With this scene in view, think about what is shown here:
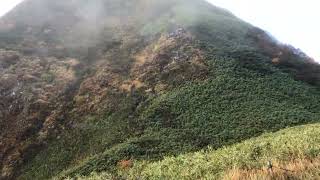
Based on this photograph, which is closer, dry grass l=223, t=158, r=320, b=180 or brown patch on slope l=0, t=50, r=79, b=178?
dry grass l=223, t=158, r=320, b=180

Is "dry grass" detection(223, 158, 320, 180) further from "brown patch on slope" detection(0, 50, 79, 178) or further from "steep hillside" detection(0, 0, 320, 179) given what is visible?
"brown patch on slope" detection(0, 50, 79, 178)

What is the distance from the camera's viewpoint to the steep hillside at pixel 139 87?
4422cm

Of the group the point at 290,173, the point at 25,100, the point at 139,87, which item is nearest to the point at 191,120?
the point at 139,87

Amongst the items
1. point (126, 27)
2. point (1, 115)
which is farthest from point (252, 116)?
point (126, 27)

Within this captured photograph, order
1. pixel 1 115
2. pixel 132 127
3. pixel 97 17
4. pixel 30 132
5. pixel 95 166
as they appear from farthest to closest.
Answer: pixel 97 17, pixel 1 115, pixel 30 132, pixel 132 127, pixel 95 166

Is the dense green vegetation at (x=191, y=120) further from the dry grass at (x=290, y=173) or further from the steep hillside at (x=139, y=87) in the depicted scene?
the dry grass at (x=290, y=173)

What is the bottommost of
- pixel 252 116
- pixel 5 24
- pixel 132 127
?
pixel 5 24

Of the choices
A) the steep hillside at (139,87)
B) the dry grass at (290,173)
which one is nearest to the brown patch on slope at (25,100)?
the steep hillside at (139,87)

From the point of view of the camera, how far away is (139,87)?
5475 centimetres

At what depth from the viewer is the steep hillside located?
44219 mm

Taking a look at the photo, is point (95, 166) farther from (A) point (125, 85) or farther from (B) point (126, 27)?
(B) point (126, 27)

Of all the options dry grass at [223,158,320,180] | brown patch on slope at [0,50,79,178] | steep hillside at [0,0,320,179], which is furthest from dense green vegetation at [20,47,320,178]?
dry grass at [223,158,320,180]

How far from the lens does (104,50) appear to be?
→ 6769 cm

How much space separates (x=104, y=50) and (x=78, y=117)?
1782 cm
